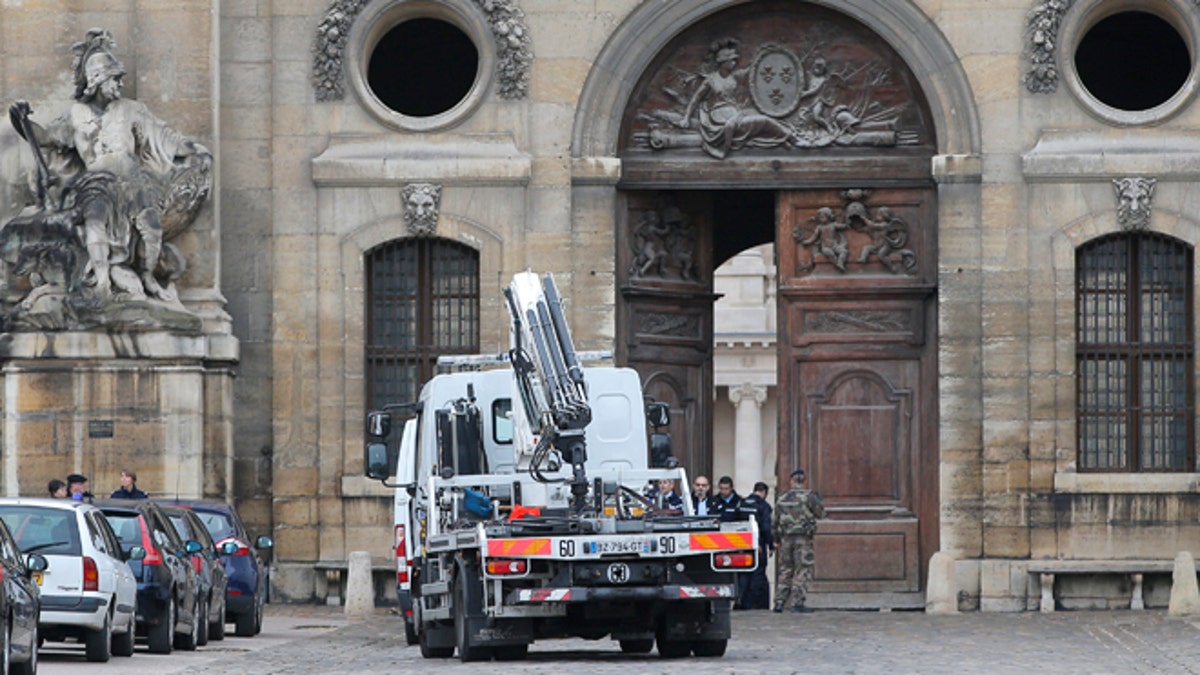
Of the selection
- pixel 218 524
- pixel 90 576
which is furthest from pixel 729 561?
pixel 218 524

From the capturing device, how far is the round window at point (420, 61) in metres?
34.3

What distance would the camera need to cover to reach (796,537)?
33.2 meters

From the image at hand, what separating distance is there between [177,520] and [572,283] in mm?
7513

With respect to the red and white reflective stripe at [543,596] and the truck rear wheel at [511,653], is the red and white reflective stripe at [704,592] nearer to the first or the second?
the red and white reflective stripe at [543,596]

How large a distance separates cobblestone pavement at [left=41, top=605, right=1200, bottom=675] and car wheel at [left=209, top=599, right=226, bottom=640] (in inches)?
7.6

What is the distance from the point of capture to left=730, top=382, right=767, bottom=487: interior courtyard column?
7788cm

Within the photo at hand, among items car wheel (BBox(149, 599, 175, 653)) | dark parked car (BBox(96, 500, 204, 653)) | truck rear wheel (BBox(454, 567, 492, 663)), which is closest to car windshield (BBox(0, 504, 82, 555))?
dark parked car (BBox(96, 500, 204, 653))

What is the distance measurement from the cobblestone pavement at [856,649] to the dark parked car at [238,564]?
33.2 inches

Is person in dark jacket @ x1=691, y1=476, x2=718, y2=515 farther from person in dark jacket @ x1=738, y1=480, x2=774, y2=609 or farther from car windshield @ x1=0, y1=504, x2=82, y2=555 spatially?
car windshield @ x1=0, y1=504, x2=82, y2=555

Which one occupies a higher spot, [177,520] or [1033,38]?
[1033,38]

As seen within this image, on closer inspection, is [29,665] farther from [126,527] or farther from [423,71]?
[423,71]

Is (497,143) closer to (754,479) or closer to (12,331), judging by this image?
(12,331)

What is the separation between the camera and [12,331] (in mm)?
33125

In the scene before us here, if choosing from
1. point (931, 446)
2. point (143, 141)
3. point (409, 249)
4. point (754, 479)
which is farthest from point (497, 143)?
point (754, 479)
